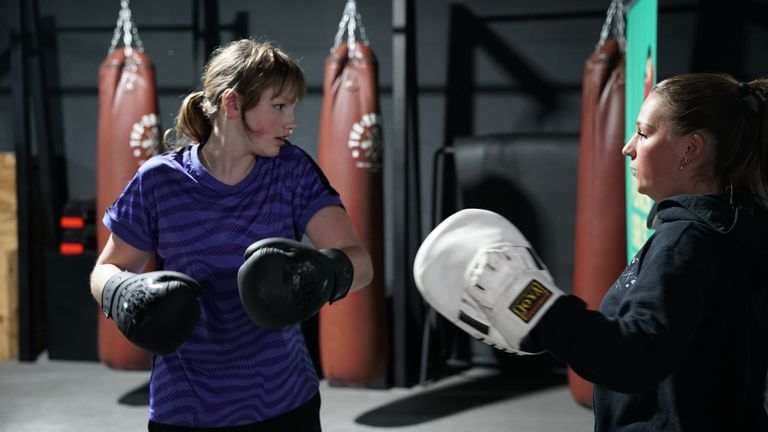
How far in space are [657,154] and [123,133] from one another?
360 cm

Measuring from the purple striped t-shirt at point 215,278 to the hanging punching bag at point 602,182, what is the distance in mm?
2304

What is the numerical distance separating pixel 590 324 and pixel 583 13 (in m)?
3.86

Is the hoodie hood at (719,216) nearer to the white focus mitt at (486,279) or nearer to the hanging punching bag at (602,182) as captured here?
the white focus mitt at (486,279)

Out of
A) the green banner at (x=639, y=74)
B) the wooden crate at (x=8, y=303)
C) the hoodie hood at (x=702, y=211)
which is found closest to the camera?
the hoodie hood at (x=702, y=211)

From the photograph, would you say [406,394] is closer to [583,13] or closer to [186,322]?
[583,13]

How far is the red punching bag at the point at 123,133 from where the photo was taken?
170 inches

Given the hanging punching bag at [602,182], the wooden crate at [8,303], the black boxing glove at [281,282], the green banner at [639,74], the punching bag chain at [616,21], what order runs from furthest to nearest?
the wooden crate at [8,303]
the punching bag chain at [616,21]
the hanging punching bag at [602,182]
the green banner at [639,74]
the black boxing glove at [281,282]

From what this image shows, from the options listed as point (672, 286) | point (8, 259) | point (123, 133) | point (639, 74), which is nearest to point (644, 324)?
point (672, 286)

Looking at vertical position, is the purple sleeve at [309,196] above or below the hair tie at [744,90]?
below

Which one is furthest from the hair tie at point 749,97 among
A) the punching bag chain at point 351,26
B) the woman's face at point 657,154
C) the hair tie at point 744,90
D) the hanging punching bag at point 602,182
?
the punching bag chain at point 351,26

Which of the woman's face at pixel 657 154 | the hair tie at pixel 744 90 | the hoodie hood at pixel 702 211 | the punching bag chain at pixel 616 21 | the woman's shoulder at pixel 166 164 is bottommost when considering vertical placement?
the hoodie hood at pixel 702 211

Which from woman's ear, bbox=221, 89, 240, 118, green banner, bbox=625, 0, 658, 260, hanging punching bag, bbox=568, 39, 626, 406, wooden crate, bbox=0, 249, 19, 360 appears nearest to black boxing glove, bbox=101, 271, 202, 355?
woman's ear, bbox=221, 89, 240, 118

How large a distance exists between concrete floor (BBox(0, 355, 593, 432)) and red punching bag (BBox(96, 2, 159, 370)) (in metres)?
0.17

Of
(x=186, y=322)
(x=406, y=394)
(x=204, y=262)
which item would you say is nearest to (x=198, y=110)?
(x=204, y=262)
